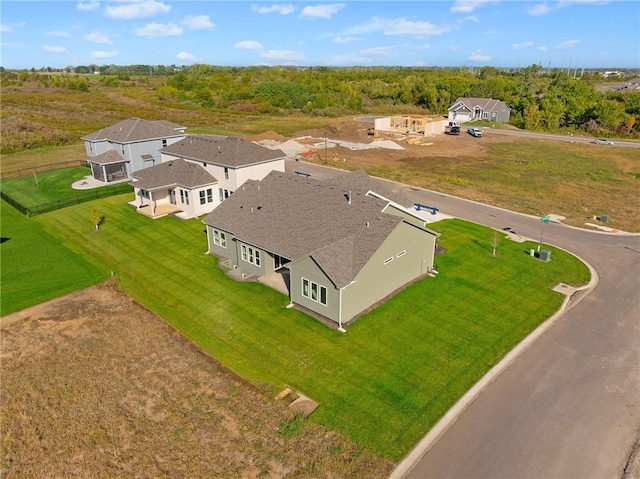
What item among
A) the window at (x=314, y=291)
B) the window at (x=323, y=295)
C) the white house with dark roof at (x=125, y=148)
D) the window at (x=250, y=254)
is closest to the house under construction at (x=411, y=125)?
the white house with dark roof at (x=125, y=148)

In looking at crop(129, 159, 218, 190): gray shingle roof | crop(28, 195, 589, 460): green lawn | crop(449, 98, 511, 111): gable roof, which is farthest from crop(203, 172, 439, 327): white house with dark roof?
crop(449, 98, 511, 111): gable roof

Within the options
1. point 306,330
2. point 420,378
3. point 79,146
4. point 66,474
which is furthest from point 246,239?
point 79,146

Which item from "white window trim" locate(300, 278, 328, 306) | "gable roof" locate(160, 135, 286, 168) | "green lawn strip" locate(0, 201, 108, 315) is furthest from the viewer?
"gable roof" locate(160, 135, 286, 168)

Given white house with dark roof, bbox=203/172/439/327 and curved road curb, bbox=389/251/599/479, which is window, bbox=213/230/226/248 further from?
curved road curb, bbox=389/251/599/479

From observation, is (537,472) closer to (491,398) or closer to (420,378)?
(491,398)

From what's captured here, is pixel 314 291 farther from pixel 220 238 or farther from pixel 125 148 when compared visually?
pixel 125 148

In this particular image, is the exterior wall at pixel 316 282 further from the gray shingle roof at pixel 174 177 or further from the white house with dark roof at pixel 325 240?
the gray shingle roof at pixel 174 177
